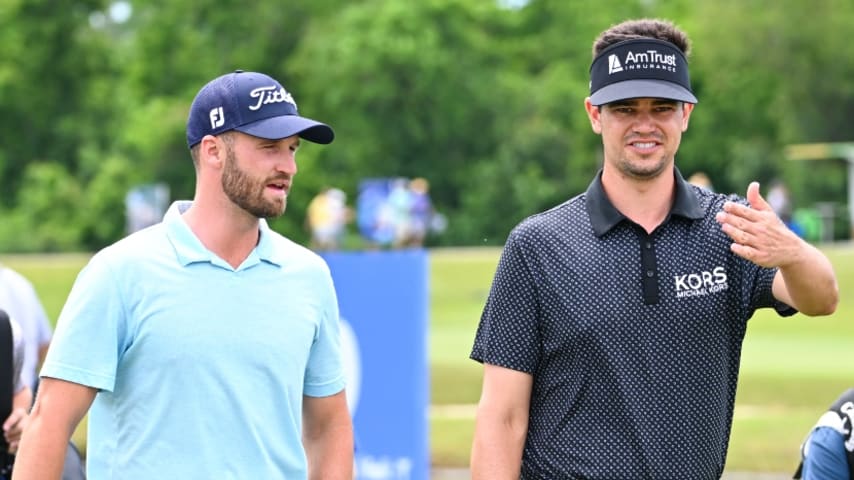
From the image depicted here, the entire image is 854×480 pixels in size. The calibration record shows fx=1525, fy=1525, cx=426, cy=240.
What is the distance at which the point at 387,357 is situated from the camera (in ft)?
30.3

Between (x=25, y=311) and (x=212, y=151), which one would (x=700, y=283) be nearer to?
(x=212, y=151)

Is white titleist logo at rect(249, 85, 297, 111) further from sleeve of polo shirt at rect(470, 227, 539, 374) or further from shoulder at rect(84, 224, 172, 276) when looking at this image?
sleeve of polo shirt at rect(470, 227, 539, 374)

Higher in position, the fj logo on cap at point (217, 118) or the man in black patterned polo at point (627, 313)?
the fj logo on cap at point (217, 118)

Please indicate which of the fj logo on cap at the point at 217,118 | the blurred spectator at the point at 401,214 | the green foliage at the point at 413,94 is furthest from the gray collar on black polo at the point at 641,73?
the green foliage at the point at 413,94

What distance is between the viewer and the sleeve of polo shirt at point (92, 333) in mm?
3664

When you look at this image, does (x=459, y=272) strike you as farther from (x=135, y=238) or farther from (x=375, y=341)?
(x=135, y=238)

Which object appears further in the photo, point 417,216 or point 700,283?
point 417,216

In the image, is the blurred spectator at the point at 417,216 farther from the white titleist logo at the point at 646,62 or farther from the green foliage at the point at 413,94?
the white titleist logo at the point at 646,62

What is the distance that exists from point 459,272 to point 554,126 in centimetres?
2656

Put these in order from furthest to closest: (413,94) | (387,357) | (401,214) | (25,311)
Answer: (413,94)
(401,214)
(387,357)
(25,311)

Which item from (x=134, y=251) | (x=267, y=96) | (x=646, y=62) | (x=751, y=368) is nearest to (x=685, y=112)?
(x=646, y=62)

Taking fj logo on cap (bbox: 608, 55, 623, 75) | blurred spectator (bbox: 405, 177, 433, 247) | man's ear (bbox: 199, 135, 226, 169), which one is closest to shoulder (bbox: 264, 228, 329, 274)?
man's ear (bbox: 199, 135, 226, 169)

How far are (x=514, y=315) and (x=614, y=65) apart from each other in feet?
2.28

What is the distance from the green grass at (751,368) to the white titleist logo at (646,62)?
25.6ft
